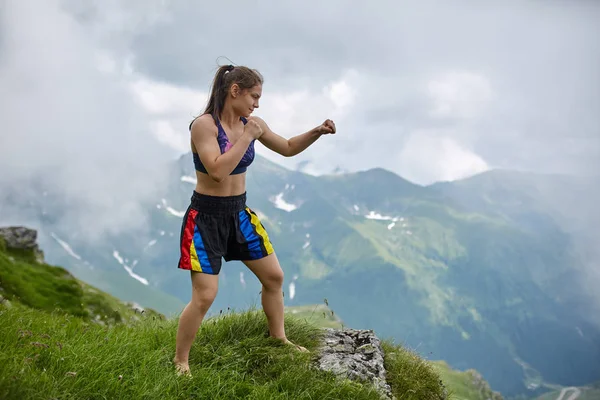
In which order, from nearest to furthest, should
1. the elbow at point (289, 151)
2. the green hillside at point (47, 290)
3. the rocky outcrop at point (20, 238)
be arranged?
the elbow at point (289, 151) < the green hillside at point (47, 290) < the rocky outcrop at point (20, 238)

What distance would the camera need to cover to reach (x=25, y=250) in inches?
990

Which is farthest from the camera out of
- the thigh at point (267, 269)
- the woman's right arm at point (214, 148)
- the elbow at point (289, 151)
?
the elbow at point (289, 151)

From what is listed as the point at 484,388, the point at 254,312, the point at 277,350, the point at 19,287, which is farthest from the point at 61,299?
the point at 484,388

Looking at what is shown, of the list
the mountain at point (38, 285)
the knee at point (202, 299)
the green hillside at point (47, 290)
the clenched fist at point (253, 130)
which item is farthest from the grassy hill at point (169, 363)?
the green hillside at point (47, 290)

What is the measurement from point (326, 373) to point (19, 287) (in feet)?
48.7

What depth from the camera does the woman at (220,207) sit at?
5285 millimetres

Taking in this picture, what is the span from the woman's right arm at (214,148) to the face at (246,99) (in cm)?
35

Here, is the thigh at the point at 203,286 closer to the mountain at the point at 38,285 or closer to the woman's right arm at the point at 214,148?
the woman's right arm at the point at 214,148

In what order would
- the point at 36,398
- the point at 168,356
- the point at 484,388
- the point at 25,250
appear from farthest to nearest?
the point at 484,388, the point at 25,250, the point at 168,356, the point at 36,398

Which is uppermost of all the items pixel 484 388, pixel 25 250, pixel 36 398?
pixel 484 388

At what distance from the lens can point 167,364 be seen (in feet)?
17.6

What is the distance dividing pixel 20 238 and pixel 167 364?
2432 centimetres

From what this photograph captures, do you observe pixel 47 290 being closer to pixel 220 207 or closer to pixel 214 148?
pixel 220 207

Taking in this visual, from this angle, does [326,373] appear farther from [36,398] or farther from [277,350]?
[36,398]
